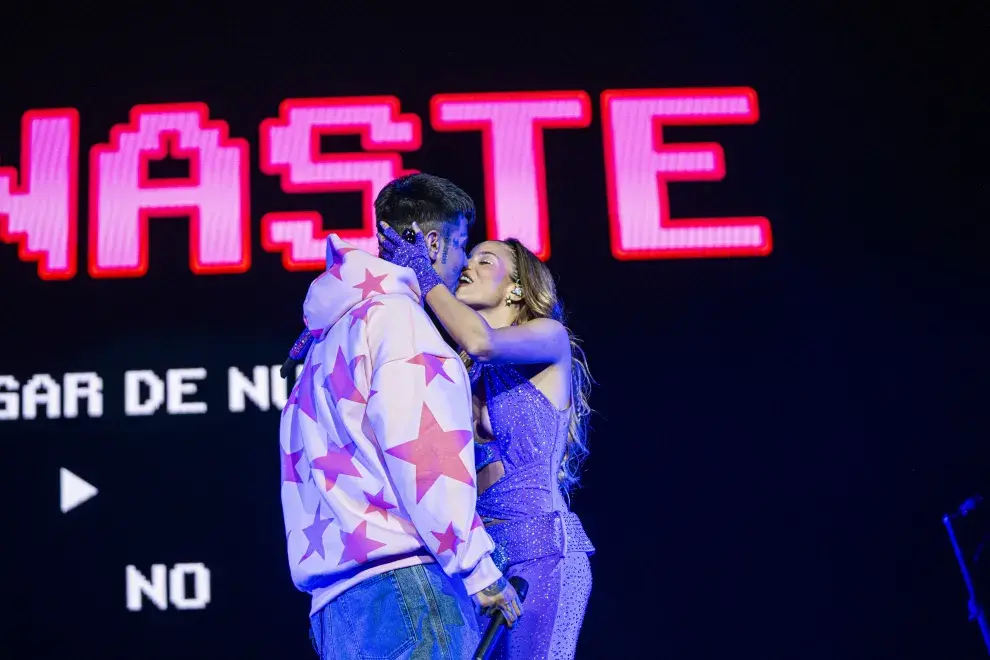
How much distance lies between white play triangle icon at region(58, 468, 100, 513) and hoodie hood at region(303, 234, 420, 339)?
254 cm

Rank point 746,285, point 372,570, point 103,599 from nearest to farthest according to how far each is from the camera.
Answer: point 372,570 < point 103,599 < point 746,285

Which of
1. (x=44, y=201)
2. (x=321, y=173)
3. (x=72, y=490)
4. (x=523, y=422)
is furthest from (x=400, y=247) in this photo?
(x=44, y=201)

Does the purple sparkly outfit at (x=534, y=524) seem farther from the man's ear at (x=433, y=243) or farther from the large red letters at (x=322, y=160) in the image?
the large red letters at (x=322, y=160)

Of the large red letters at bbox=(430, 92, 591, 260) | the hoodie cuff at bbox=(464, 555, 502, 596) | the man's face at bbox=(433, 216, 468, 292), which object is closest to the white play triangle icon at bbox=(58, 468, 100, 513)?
the large red letters at bbox=(430, 92, 591, 260)

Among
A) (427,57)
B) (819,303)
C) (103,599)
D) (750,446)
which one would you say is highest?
(427,57)

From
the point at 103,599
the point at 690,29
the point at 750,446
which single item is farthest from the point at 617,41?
the point at 103,599

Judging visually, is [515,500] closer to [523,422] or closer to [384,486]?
[523,422]

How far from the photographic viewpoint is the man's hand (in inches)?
60.9

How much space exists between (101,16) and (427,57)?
1.32m

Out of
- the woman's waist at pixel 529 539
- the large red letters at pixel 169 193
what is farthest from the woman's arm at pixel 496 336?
the large red letters at pixel 169 193

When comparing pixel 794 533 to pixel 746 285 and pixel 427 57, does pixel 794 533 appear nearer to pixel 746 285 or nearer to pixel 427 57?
pixel 746 285

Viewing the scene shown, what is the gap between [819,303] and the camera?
4223mm

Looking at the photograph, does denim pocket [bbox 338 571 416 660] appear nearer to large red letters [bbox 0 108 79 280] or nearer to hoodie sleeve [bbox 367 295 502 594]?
hoodie sleeve [bbox 367 295 502 594]

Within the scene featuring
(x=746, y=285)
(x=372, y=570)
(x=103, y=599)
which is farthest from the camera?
(x=746, y=285)
